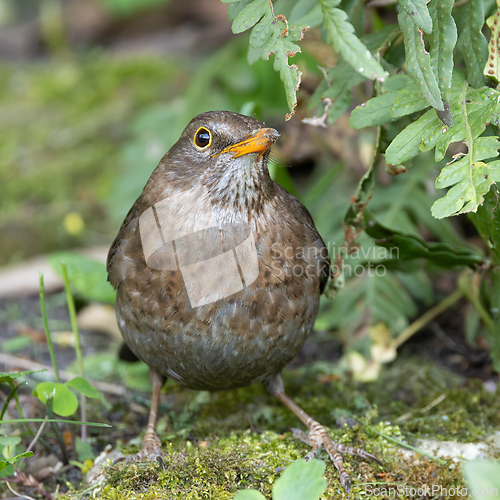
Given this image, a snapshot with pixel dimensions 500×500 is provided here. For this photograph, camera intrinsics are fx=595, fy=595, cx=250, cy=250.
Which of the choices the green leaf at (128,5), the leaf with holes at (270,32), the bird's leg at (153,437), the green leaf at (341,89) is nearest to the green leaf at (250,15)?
the leaf with holes at (270,32)

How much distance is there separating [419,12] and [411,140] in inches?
21.1

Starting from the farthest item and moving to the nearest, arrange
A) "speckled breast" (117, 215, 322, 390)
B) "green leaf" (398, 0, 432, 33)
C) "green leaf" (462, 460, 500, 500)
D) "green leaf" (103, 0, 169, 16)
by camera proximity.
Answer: "green leaf" (103, 0, 169, 16) → "speckled breast" (117, 215, 322, 390) → "green leaf" (398, 0, 432, 33) → "green leaf" (462, 460, 500, 500)

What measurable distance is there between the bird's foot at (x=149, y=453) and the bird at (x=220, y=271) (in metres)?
0.01

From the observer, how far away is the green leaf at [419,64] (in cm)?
245

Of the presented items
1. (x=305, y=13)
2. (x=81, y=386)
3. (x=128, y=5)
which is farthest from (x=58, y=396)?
(x=128, y=5)

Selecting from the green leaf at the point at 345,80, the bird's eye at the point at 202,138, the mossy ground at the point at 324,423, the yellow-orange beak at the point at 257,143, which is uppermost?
the green leaf at the point at 345,80

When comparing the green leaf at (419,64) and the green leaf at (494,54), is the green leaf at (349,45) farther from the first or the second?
the green leaf at (494,54)

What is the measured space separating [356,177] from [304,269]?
2.02m

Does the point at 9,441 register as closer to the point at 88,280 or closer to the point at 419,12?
the point at 88,280

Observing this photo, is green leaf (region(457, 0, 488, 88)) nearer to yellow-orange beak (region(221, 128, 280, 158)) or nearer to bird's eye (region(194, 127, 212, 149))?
yellow-orange beak (region(221, 128, 280, 158))

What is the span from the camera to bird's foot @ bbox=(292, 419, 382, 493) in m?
2.84

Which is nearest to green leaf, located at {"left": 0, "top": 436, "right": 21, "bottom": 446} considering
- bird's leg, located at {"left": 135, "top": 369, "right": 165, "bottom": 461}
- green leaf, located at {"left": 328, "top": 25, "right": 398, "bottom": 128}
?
bird's leg, located at {"left": 135, "top": 369, "right": 165, "bottom": 461}

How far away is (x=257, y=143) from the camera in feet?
9.12

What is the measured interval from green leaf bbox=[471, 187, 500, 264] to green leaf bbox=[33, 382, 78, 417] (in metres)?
2.25
